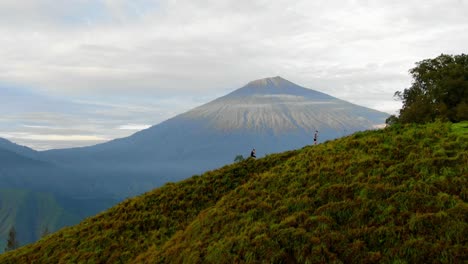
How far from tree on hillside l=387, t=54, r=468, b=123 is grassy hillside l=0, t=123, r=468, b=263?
20316mm

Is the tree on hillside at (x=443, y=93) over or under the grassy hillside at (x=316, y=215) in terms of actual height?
over

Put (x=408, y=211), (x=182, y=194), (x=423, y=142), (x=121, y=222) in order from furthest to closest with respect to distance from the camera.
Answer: (x=182, y=194) → (x=121, y=222) → (x=423, y=142) → (x=408, y=211)

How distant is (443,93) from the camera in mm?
41219

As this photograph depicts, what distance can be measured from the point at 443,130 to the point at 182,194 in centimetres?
1397

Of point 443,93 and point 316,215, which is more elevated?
point 443,93

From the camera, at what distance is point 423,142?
18.0 m

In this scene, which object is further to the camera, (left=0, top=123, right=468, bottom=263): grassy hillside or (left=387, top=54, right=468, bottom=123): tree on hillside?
(left=387, top=54, right=468, bottom=123): tree on hillside

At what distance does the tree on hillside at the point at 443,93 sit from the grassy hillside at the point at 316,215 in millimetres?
20316

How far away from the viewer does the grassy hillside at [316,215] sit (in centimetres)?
1105

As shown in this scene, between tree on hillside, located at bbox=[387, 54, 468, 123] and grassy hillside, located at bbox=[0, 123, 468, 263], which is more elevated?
tree on hillside, located at bbox=[387, 54, 468, 123]

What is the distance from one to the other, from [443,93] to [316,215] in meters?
34.8

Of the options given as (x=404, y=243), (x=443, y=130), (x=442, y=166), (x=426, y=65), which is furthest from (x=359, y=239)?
(x=426, y=65)

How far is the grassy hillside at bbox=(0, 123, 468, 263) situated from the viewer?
11.1 m

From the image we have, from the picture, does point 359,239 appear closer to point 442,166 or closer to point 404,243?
point 404,243
